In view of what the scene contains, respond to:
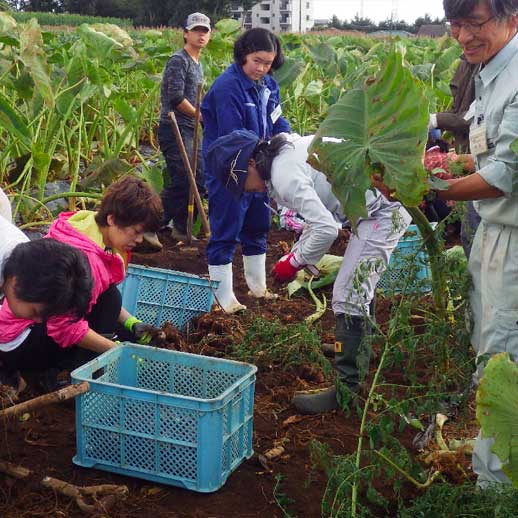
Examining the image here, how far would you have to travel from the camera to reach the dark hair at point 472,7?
2.26m

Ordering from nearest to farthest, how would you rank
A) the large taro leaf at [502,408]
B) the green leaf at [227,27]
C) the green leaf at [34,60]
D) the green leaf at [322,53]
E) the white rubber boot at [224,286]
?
the large taro leaf at [502,408] → the white rubber boot at [224,286] → the green leaf at [34,60] → the green leaf at [227,27] → the green leaf at [322,53]

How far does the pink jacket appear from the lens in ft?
9.68

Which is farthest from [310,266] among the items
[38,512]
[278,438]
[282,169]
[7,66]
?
[7,66]

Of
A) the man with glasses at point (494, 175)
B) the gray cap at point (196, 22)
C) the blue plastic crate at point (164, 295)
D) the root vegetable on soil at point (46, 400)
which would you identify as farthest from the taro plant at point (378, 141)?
the gray cap at point (196, 22)

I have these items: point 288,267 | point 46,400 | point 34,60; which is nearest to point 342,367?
point 288,267

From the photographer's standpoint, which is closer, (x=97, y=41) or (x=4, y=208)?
(x=4, y=208)

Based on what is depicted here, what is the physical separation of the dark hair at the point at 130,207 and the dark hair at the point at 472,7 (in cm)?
136

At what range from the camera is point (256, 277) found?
452 centimetres

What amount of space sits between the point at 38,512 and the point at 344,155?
4.33ft

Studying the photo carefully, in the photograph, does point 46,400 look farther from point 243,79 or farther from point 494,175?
point 243,79

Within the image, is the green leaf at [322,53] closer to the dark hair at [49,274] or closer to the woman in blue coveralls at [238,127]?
the woman in blue coveralls at [238,127]

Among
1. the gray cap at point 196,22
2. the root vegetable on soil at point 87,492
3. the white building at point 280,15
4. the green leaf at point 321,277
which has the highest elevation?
the white building at point 280,15

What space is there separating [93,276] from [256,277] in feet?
5.15

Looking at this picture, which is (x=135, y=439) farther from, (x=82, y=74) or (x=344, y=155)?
(x=82, y=74)
